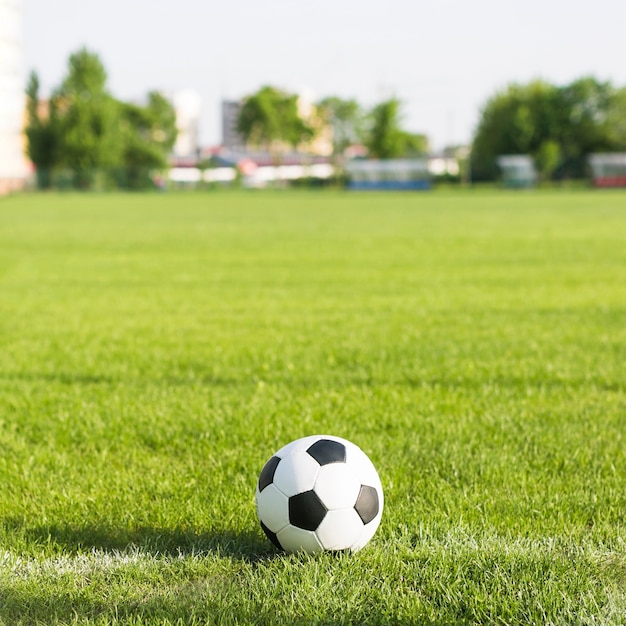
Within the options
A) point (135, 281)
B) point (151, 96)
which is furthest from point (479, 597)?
point (151, 96)

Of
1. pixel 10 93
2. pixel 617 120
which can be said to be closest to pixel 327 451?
pixel 10 93

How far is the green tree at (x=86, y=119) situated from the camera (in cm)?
8012

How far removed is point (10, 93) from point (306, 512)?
3175 inches

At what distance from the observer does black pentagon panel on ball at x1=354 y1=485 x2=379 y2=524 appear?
2.85 meters

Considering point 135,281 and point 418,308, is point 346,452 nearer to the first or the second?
point 418,308

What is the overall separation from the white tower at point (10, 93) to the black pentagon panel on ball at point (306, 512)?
71.0 meters

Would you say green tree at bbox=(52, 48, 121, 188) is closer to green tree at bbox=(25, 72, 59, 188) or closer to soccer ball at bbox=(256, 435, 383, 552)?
green tree at bbox=(25, 72, 59, 188)

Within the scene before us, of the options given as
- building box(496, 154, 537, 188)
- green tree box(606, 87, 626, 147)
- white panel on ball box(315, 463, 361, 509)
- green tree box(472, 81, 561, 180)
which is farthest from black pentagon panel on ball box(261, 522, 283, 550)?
green tree box(606, 87, 626, 147)

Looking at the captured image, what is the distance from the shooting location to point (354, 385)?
531 centimetres

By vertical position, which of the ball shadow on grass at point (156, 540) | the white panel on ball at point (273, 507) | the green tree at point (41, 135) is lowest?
the ball shadow on grass at point (156, 540)

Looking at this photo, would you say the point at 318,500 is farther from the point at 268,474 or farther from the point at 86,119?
the point at 86,119

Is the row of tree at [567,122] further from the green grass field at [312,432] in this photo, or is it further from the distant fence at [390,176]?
the green grass field at [312,432]

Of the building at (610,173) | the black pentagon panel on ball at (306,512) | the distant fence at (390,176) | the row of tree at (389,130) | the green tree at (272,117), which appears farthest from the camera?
the green tree at (272,117)

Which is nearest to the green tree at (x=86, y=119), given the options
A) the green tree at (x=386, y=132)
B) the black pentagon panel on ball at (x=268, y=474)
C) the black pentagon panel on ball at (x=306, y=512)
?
the green tree at (x=386, y=132)
